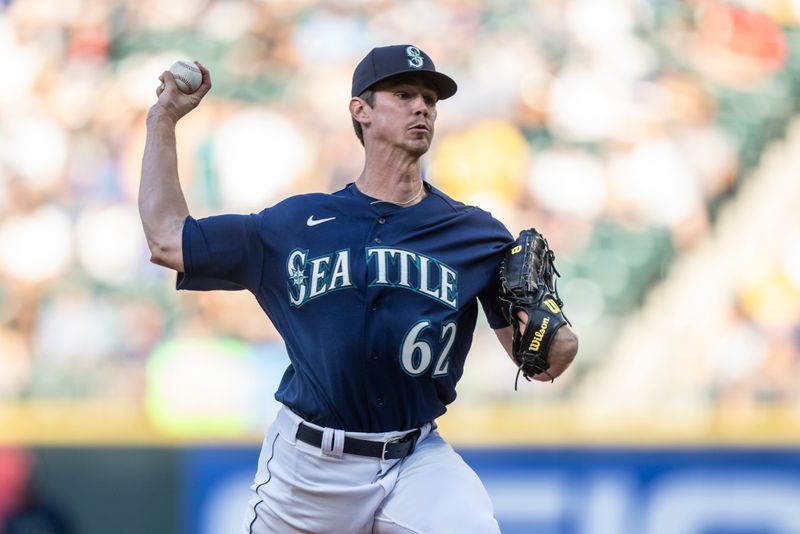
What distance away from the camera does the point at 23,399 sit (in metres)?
6.84

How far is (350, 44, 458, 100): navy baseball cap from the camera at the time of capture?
3.59 m

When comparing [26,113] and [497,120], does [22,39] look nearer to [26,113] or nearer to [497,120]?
[26,113]

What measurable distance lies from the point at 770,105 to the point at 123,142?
4.31 m

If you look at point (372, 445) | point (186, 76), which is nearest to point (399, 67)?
point (186, 76)

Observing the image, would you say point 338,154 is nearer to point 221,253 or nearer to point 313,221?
point 313,221

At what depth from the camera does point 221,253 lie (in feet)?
11.5

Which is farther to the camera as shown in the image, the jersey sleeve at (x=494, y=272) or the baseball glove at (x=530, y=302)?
the jersey sleeve at (x=494, y=272)

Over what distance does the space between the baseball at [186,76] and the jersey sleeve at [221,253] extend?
0.41 m

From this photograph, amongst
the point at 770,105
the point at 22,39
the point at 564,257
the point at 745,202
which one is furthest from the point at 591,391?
the point at 22,39

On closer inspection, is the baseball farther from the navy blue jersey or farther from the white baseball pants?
the white baseball pants

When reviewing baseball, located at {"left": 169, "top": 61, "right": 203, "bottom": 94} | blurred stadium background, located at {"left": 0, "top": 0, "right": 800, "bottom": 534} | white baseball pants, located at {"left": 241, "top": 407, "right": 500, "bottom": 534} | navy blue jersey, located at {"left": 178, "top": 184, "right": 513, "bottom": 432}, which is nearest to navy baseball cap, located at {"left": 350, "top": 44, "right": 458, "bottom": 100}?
navy blue jersey, located at {"left": 178, "top": 184, "right": 513, "bottom": 432}

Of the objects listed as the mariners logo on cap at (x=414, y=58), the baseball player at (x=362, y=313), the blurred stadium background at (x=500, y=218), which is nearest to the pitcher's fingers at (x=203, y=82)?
the baseball player at (x=362, y=313)

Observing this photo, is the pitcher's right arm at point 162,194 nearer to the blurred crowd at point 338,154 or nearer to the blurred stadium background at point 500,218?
the blurred stadium background at point 500,218

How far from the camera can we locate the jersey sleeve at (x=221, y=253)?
3469 mm
